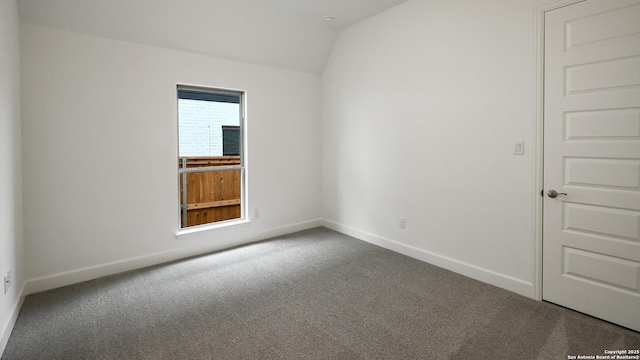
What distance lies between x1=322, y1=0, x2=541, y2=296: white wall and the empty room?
0.07ft

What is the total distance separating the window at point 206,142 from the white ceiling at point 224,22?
1.92 feet

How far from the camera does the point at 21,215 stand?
274 centimetres

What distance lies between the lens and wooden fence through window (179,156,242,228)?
454 centimetres

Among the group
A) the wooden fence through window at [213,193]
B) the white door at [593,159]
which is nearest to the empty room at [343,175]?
the white door at [593,159]

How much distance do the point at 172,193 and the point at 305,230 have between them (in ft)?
Result: 6.51

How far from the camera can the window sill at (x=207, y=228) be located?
371 cm

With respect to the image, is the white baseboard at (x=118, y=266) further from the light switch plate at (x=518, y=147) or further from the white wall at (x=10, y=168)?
the light switch plate at (x=518, y=147)

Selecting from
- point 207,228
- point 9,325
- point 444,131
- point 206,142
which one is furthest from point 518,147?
point 9,325

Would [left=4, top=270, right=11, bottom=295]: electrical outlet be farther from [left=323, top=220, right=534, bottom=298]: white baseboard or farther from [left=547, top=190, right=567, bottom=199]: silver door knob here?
[left=547, top=190, right=567, bottom=199]: silver door knob

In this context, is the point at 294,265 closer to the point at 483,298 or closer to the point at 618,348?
the point at 483,298

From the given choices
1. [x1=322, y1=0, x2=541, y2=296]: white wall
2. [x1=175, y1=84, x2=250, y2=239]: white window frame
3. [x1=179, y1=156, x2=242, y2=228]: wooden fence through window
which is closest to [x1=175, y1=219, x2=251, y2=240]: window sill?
[x1=175, y1=84, x2=250, y2=239]: white window frame

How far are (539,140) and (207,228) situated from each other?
3.53 m

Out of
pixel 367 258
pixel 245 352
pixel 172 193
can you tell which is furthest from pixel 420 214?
pixel 172 193

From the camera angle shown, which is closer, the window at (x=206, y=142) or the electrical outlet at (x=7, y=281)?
the electrical outlet at (x=7, y=281)
